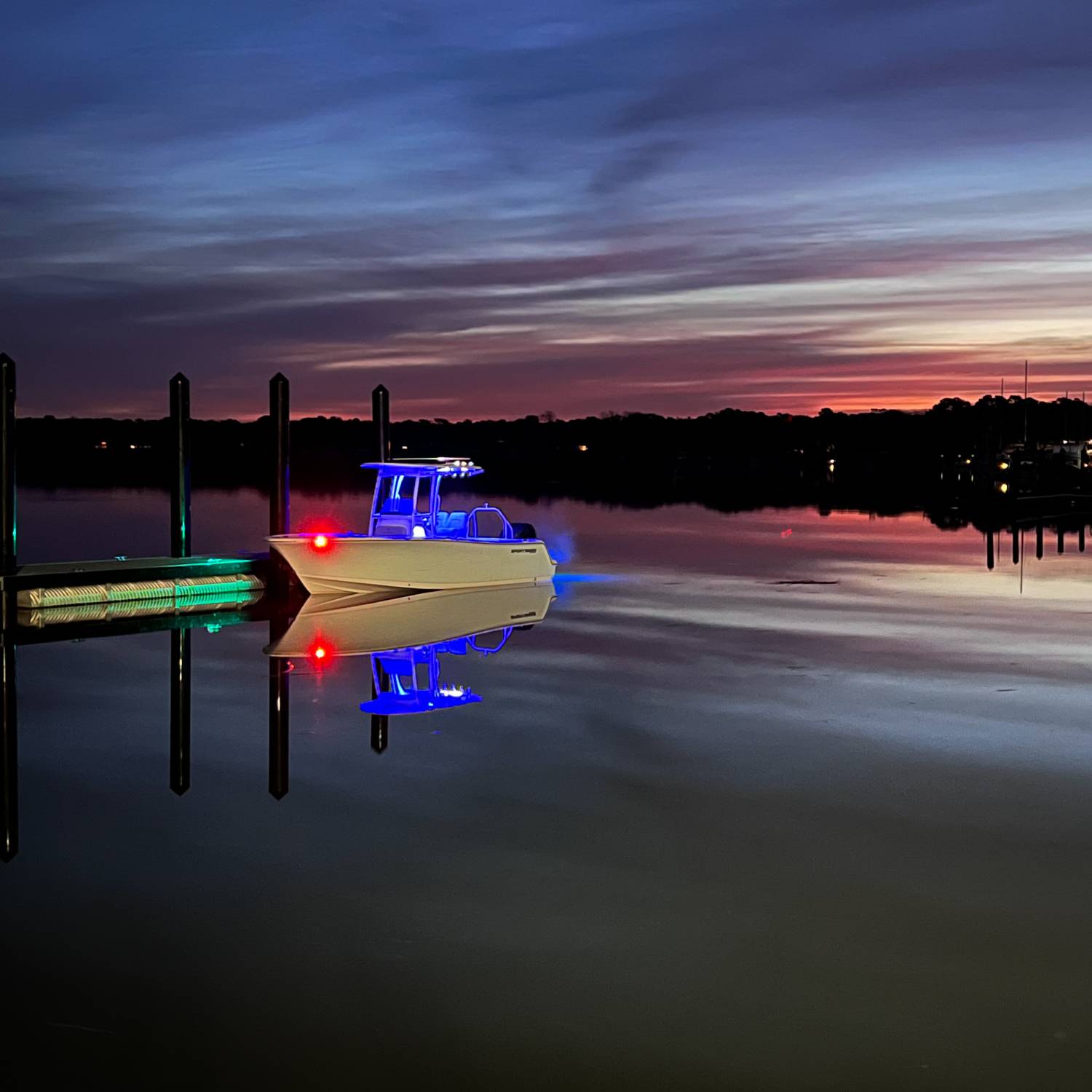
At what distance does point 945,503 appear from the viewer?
256ft

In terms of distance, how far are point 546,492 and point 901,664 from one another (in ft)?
259

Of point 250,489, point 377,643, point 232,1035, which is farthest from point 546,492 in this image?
point 232,1035

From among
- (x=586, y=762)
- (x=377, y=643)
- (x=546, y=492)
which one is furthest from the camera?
(x=546, y=492)

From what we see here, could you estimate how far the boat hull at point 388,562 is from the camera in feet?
85.9

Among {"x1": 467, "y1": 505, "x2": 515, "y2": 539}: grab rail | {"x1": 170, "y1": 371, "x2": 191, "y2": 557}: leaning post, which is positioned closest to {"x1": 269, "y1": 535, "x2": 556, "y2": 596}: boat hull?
{"x1": 467, "y1": 505, "x2": 515, "y2": 539}: grab rail

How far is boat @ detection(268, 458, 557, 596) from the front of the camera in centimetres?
2623

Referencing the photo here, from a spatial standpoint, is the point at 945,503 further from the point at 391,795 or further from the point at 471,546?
the point at 391,795

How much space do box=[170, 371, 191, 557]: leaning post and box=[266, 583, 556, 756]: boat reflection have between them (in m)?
2.76

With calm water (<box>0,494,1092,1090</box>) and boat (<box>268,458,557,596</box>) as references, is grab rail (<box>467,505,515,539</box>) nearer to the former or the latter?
boat (<box>268,458,557,596</box>)

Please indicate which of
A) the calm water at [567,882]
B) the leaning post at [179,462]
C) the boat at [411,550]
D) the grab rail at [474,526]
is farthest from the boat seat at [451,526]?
the calm water at [567,882]

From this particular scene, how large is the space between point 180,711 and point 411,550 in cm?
1139


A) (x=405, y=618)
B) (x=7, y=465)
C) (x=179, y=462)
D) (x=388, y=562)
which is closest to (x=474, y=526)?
(x=388, y=562)

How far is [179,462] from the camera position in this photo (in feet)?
88.0

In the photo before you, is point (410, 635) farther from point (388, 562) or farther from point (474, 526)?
point (474, 526)
